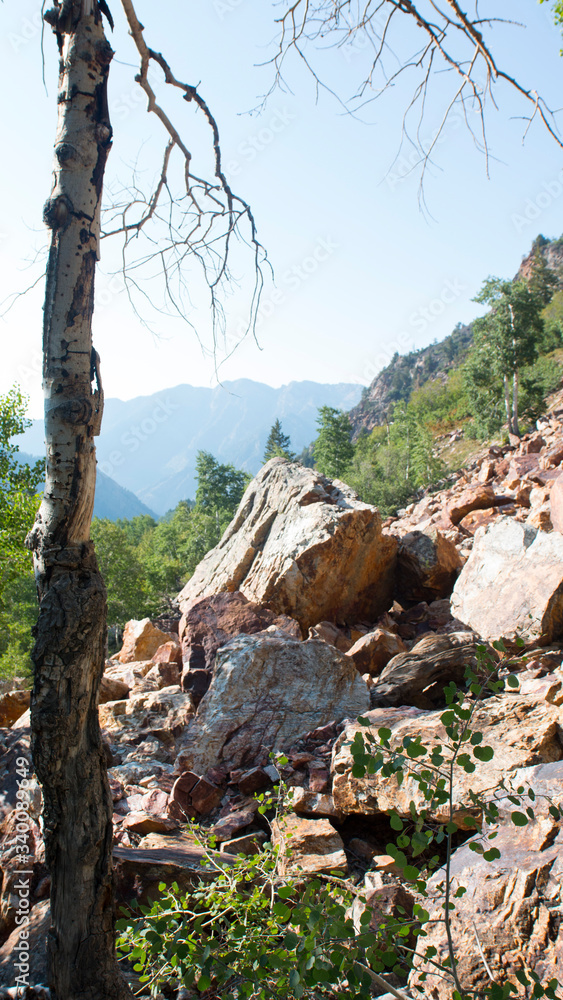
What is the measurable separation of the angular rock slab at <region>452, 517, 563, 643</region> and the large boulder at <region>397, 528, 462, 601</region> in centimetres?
132

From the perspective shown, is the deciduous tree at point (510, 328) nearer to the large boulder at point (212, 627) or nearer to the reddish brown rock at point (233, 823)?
the large boulder at point (212, 627)

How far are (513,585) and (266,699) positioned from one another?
3.28m

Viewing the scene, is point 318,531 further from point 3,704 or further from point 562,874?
point 562,874

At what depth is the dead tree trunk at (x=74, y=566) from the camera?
7.10ft

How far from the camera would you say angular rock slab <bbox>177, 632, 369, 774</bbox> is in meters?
4.49

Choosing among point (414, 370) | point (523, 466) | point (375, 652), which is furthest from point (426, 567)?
point (414, 370)

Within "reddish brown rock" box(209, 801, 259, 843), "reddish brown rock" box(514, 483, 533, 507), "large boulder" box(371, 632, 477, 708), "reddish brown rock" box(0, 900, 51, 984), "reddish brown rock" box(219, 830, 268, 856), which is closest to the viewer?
"reddish brown rock" box(0, 900, 51, 984)

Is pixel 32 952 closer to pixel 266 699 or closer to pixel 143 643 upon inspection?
pixel 266 699

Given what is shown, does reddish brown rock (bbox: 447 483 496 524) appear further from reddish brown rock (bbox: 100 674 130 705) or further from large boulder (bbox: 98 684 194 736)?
reddish brown rock (bbox: 100 674 130 705)

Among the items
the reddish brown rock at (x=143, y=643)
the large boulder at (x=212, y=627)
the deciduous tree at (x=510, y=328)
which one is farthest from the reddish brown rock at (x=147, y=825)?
the deciduous tree at (x=510, y=328)

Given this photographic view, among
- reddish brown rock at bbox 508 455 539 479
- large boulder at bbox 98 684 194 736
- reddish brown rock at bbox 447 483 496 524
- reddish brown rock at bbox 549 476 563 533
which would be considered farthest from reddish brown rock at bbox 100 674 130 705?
reddish brown rock at bbox 508 455 539 479

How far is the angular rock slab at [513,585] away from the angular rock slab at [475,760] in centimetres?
186

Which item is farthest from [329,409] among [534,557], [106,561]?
[534,557]

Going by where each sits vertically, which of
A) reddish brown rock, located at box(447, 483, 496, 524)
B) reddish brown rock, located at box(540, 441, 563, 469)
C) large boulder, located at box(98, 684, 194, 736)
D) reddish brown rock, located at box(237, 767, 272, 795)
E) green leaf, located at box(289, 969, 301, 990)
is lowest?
reddish brown rock, located at box(237, 767, 272, 795)
